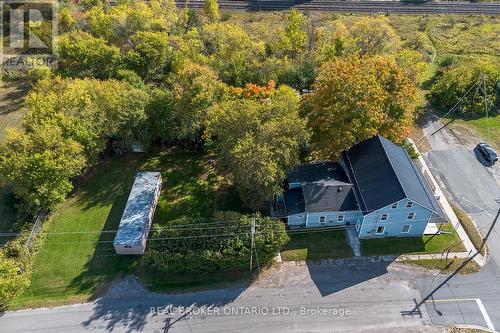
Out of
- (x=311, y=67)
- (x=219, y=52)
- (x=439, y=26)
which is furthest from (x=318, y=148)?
(x=439, y=26)

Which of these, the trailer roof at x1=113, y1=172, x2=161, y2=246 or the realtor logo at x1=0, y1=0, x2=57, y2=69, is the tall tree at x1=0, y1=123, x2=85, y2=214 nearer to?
the trailer roof at x1=113, y1=172, x2=161, y2=246

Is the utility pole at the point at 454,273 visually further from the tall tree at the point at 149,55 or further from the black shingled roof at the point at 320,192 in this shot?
the tall tree at the point at 149,55

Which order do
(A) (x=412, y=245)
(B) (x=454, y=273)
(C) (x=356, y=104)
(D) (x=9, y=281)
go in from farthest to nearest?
(C) (x=356, y=104), (A) (x=412, y=245), (B) (x=454, y=273), (D) (x=9, y=281)

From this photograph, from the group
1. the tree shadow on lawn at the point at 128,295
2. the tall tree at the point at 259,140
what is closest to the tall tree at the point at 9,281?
the tree shadow on lawn at the point at 128,295

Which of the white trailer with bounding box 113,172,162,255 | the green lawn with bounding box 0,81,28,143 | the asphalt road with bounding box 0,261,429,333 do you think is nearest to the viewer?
the asphalt road with bounding box 0,261,429,333

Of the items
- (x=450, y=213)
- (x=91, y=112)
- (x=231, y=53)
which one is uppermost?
(x=231, y=53)

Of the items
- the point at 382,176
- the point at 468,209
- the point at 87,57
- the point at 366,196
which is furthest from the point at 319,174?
the point at 87,57

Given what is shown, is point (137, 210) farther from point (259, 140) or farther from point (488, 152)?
point (488, 152)

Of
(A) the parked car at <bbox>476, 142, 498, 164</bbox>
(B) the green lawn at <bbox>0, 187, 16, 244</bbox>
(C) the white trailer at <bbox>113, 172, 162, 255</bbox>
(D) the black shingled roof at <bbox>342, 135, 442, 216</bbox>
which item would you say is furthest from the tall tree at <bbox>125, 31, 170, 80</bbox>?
(A) the parked car at <bbox>476, 142, 498, 164</bbox>
